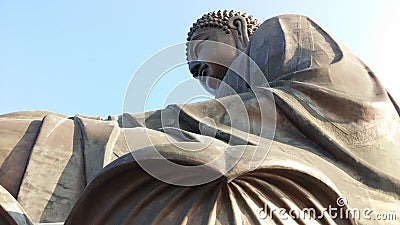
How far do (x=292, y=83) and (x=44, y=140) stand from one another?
1515mm

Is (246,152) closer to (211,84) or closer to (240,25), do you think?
(211,84)

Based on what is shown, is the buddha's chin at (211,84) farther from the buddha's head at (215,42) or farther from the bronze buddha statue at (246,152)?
the bronze buddha statue at (246,152)

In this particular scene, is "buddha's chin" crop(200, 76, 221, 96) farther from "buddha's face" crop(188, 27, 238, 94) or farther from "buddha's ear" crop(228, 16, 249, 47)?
"buddha's ear" crop(228, 16, 249, 47)

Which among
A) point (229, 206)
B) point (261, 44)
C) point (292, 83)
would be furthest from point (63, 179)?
point (261, 44)

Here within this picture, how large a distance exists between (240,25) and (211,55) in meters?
0.45

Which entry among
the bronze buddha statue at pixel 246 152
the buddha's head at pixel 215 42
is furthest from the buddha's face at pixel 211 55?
the bronze buddha statue at pixel 246 152

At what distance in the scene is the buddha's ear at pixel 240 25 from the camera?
565 cm

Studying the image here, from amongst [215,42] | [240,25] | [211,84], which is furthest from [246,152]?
[240,25]

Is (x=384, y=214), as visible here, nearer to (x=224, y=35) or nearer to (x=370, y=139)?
(x=370, y=139)

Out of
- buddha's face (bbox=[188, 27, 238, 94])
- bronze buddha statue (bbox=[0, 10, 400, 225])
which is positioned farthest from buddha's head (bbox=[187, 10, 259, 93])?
bronze buddha statue (bbox=[0, 10, 400, 225])

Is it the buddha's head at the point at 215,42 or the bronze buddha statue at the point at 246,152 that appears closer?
the bronze buddha statue at the point at 246,152

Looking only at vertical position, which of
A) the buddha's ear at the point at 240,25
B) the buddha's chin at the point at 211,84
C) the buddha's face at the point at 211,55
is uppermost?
the buddha's ear at the point at 240,25

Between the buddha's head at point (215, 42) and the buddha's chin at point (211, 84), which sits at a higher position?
the buddha's head at point (215, 42)

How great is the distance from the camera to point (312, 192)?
7.73 ft
